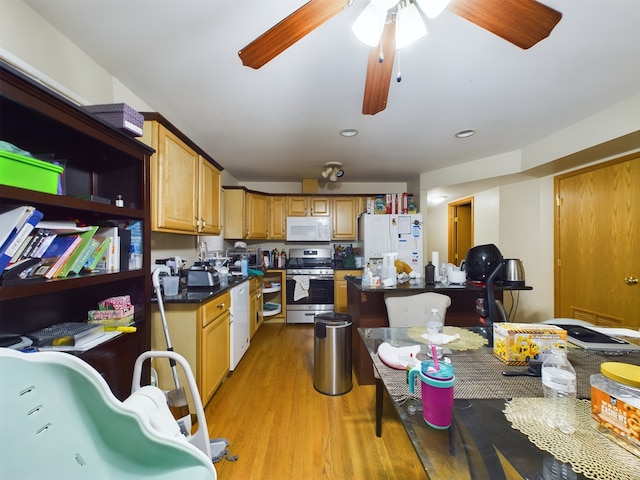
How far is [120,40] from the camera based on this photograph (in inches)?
54.4

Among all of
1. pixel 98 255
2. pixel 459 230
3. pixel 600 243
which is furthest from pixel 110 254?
pixel 459 230

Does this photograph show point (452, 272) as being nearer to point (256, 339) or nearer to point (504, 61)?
point (504, 61)

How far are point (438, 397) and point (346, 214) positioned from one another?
368cm

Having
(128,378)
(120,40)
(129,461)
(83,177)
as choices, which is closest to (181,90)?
(120,40)

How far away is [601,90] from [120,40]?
3.11 metres

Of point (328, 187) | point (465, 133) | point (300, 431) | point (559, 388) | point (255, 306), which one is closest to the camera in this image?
point (559, 388)

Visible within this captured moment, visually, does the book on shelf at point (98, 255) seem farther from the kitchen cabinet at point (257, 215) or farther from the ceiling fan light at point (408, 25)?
the kitchen cabinet at point (257, 215)

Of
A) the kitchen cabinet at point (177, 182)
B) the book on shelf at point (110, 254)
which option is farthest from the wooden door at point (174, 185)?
the book on shelf at point (110, 254)

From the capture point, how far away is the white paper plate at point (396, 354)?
1.02 metres

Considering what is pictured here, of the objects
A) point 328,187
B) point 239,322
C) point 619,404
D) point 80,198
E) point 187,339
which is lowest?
point 239,322

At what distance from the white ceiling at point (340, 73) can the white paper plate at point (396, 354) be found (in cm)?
153

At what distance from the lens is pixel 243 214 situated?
145 inches

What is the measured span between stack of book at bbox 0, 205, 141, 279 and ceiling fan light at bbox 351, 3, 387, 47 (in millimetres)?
1370

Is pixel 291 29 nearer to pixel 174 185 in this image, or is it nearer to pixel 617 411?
pixel 174 185
